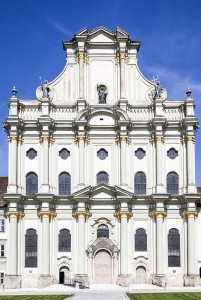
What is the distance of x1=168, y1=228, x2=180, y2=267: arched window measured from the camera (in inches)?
2402

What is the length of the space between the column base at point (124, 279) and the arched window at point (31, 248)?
838 cm

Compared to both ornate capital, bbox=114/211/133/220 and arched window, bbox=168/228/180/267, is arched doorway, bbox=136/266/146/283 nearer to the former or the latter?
arched window, bbox=168/228/180/267

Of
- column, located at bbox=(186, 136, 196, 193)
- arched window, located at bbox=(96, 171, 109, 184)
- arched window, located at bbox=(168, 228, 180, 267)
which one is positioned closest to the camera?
arched window, located at bbox=(168, 228, 180, 267)

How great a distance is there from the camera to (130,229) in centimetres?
6138

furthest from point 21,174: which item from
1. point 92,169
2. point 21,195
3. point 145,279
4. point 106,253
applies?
point 145,279

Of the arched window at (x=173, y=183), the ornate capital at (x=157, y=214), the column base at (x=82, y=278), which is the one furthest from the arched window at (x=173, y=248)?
the column base at (x=82, y=278)

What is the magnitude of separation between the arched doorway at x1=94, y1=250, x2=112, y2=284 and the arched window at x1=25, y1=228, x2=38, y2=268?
6.06 m

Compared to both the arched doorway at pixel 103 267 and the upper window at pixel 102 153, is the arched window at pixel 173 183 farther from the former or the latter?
the arched doorway at pixel 103 267

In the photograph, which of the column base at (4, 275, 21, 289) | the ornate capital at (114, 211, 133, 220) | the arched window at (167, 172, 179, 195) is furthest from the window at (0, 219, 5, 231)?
the arched window at (167, 172, 179, 195)

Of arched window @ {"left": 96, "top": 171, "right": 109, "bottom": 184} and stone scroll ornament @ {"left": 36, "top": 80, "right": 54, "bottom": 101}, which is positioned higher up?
stone scroll ornament @ {"left": 36, "top": 80, "right": 54, "bottom": 101}

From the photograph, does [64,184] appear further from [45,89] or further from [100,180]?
[45,89]

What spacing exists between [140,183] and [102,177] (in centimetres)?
393

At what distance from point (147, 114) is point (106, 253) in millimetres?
14944

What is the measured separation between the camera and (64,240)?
61375mm
